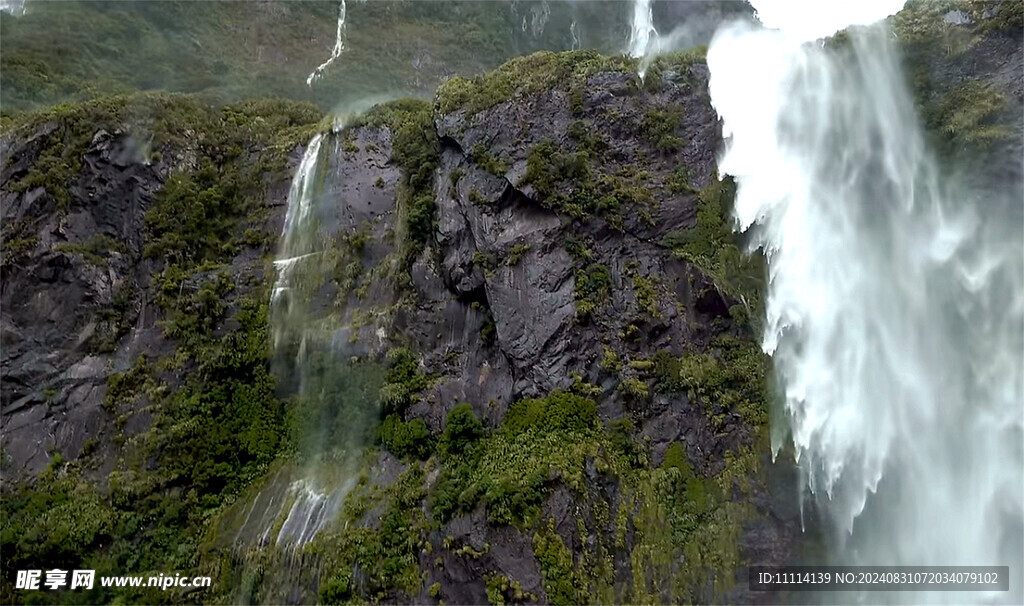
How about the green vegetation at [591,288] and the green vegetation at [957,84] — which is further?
the green vegetation at [591,288]

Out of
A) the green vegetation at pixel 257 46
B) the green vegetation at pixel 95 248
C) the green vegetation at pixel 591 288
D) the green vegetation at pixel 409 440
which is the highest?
the green vegetation at pixel 257 46

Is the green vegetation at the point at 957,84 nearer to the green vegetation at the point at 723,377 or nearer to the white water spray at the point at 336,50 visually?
the green vegetation at the point at 723,377

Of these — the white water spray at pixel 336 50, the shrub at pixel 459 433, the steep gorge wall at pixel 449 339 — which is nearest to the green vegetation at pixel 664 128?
the steep gorge wall at pixel 449 339

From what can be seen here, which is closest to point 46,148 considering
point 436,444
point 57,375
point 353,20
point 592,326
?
point 57,375

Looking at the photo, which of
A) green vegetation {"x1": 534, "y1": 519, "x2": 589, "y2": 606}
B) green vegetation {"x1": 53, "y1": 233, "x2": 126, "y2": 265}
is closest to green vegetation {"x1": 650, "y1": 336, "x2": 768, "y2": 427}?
green vegetation {"x1": 534, "y1": 519, "x2": 589, "y2": 606}

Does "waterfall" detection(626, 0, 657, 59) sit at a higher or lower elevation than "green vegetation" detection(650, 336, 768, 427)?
higher

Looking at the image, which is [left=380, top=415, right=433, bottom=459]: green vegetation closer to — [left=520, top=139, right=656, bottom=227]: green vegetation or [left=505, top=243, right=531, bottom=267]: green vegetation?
[left=505, top=243, right=531, bottom=267]: green vegetation

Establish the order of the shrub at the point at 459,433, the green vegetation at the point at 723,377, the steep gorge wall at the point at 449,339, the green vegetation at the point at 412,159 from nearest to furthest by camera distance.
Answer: the steep gorge wall at the point at 449,339, the green vegetation at the point at 723,377, the shrub at the point at 459,433, the green vegetation at the point at 412,159
